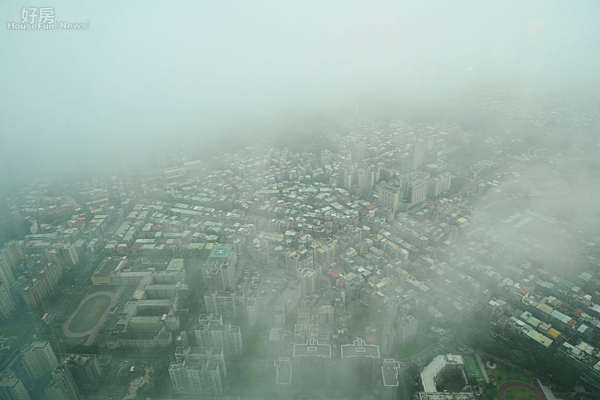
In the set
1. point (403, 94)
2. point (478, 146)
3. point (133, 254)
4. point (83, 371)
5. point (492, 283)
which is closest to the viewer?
point (83, 371)

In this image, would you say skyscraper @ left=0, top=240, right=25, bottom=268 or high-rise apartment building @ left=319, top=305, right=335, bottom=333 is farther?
skyscraper @ left=0, top=240, right=25, bottom=268

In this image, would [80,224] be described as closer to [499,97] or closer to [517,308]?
[517,308]

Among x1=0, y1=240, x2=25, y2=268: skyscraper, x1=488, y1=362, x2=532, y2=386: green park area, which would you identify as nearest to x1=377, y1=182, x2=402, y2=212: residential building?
x1=488, y1=362, x2=532, y2=386: green park area

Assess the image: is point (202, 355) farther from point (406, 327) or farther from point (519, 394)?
point (519, 394)

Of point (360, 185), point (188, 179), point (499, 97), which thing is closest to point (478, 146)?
point (499, 97)

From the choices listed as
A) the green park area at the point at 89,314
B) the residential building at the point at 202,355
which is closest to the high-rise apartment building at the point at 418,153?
the residential building at the point at 202,355

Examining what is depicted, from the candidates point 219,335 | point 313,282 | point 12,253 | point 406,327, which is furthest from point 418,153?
point 12,253

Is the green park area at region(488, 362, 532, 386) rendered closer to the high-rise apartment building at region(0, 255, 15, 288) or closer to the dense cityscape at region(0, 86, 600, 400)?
the dense cityscape at region(0, 86, 600, 400)
